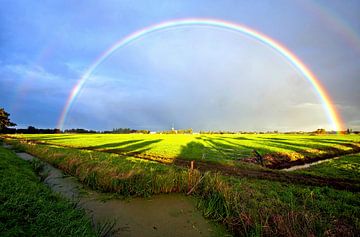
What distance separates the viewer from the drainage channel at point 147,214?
7695mm

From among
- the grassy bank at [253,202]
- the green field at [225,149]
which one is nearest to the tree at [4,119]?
the green field at [225,149]

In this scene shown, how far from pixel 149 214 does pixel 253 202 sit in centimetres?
441

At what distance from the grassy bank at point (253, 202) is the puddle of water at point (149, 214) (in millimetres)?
577

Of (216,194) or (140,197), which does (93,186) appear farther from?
(216,194)

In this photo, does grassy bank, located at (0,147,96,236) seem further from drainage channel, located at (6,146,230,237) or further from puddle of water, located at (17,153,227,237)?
puddle of water, located at (17,153,227,237)

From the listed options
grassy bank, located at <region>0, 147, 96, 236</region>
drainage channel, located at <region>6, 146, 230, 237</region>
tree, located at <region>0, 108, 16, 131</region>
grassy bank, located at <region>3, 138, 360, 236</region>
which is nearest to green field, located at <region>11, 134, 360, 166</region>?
grassy bank, located at <region>3, 138, 360, 236</region>

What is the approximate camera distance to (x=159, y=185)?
11.7 metres

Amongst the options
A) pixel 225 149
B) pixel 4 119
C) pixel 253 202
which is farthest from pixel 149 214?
pixel 4 119

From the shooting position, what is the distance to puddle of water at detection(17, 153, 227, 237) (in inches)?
304

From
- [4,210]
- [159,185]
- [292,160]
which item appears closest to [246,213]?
[159,185]

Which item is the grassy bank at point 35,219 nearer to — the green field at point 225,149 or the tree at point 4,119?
the green field at point 225,149

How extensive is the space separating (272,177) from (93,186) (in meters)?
13.1

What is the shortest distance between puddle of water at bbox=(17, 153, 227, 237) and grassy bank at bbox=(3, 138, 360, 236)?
58 cm

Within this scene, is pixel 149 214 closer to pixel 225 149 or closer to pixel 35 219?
pixel 35 219
